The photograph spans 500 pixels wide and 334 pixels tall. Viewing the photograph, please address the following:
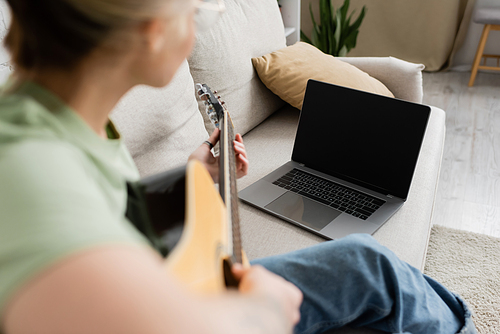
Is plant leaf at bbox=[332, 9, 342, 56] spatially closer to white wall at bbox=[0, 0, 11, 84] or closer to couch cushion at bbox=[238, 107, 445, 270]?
couch cushion at bbox=[238, 107, 445, 270]

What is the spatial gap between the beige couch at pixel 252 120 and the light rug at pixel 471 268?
0.30 metres

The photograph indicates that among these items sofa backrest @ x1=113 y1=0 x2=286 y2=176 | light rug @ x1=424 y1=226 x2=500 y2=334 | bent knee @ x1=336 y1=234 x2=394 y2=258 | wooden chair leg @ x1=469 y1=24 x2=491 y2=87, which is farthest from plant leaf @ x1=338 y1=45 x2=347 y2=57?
bent knee @ x1=336 y1=234 x2=394 y2=258

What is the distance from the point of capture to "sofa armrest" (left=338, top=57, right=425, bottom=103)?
69.0 inches

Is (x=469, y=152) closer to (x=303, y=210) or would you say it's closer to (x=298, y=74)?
(x=298, y=74)

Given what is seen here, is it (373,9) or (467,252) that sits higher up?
(373,9)

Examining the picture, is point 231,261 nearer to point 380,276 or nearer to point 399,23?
point 380,276

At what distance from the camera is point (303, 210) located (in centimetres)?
113

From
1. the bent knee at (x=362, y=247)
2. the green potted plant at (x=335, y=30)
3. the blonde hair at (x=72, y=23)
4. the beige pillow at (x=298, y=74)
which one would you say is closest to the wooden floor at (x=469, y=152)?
the beige pillow at (x=298, y=74)

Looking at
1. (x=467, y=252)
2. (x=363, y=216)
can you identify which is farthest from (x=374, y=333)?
(x=467, y=252)

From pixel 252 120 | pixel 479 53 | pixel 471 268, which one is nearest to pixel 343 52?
pixel 479 53

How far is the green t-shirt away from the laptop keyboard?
87 centimetres

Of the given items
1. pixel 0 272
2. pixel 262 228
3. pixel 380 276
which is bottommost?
pixel 262 228

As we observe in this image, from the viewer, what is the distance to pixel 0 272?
0.91 feet

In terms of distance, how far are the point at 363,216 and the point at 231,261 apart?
72 cm
